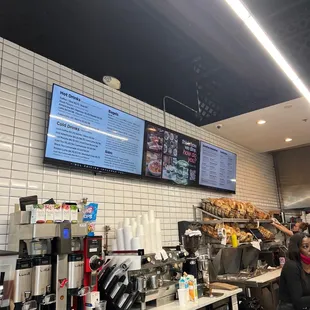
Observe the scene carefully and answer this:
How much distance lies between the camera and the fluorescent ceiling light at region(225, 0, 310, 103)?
2092mm

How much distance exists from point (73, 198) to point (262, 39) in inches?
83.7

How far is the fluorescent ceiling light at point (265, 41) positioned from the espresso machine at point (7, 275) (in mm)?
2108

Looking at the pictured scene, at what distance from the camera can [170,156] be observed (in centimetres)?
390

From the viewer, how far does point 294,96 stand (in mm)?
3814

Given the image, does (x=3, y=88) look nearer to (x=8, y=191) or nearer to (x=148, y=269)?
(x=8, y=191)

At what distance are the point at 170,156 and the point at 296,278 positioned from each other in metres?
1.91

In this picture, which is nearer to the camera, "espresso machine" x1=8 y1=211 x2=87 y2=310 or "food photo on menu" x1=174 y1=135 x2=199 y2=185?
"espresso machine" x1=8 y1=211 x2=87 y2=310

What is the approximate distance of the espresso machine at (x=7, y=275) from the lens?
1.73 metres

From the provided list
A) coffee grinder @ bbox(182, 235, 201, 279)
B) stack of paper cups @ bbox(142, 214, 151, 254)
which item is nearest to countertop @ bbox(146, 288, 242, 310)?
coffee grinder @ bbox(182, 235, 201, 279)

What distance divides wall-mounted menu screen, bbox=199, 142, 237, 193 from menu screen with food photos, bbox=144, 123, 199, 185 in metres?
0.19

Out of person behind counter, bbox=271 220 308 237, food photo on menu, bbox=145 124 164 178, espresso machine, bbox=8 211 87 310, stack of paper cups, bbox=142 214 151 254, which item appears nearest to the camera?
espresso machine, bbox=8 211 87 310

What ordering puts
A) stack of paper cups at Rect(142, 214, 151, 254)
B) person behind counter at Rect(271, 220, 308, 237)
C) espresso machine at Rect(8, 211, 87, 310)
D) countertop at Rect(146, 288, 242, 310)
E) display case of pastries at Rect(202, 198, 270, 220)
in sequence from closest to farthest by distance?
espresso machine at Rect(8, 211, 87, 310)
countertop at Rect(146, 288, 242, 310)
stack of paper cups at Rect(142, 214, 151, 254)
display case of pastries at Rect(202, 198, 270, 220)
person behind counter at Rect(271, 220, 308, 237)

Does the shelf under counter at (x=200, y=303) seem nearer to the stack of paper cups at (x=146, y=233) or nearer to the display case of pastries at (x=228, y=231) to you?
the stack of paper cups at (x=146, y=233)

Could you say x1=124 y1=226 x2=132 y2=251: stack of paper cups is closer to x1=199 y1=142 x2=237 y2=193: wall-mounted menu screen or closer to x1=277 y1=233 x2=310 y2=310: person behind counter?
x1=277 y1=233 x2=310 y2=310: person behind counter
